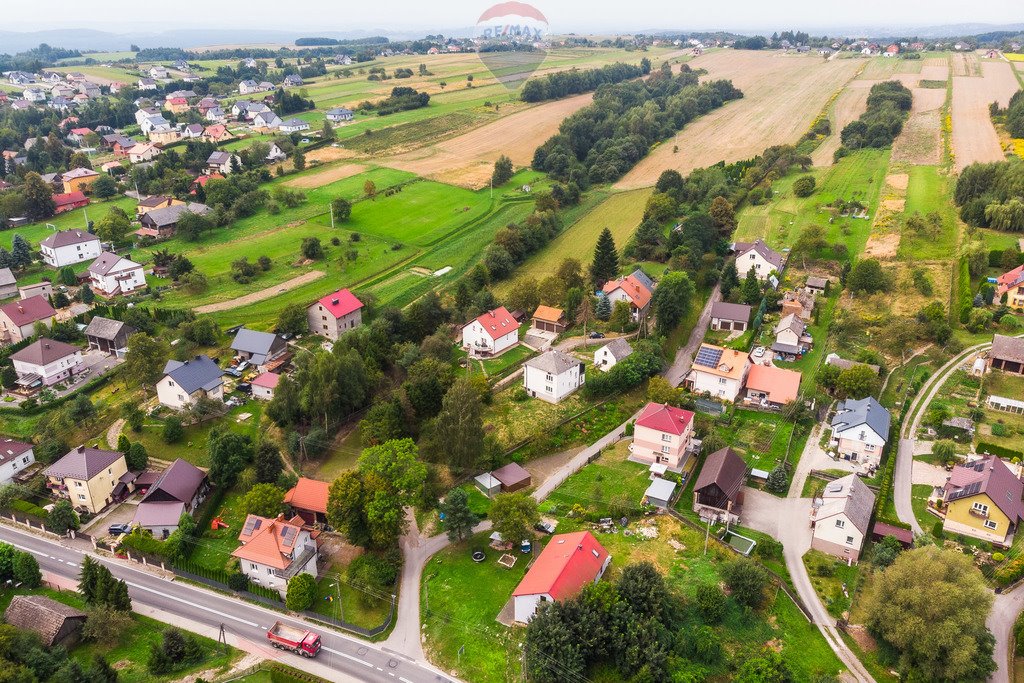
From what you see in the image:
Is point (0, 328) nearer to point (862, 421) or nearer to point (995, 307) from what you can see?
point (862, 421)

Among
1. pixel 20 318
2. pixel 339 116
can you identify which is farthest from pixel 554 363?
pixel 339 116

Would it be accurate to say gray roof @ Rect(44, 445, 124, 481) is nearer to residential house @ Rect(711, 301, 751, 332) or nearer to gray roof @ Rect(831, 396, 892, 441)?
gray roof @ Rect(831, 396, 892, 441)

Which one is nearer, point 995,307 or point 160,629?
point 160,629

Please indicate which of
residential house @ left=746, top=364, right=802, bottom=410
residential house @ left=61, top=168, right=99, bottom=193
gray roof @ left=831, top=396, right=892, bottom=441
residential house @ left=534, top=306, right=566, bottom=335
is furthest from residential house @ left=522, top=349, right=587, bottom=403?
residential house @ left=61, top=168, right=99, bottom=193

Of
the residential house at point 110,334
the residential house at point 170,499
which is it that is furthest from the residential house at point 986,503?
the residential house at point 110,334

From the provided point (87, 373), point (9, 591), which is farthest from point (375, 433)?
point (87, 373)
